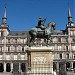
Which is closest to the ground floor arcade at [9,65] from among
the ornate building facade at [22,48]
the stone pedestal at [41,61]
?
the ornate building facade at [22,48]

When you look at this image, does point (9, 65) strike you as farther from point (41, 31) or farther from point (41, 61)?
point (41, 61)

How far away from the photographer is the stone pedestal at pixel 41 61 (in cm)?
2230

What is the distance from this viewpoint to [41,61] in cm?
2230

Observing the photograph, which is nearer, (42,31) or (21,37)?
(42,31)

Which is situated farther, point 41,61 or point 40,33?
point 40,33

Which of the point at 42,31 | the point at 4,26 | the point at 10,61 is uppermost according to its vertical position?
the point at 4,26

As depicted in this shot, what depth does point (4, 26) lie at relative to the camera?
9219 centimetres

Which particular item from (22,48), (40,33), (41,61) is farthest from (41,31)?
(22,48)

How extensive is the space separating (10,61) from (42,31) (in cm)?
6942

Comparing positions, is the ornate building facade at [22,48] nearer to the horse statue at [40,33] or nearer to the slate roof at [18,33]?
the slate roof at [18,33]

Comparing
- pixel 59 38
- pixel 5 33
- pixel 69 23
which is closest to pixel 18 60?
pixel 5 33

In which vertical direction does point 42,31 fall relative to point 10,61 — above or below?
above

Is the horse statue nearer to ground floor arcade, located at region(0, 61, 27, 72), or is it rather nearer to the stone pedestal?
the stone pedestal

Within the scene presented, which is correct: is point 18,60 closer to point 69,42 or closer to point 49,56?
point 69,42
